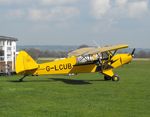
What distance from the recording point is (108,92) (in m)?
16.2

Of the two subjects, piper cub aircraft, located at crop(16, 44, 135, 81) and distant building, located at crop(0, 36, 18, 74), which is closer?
piper cub aircraft, located at crop(16, 44, 135, 81)

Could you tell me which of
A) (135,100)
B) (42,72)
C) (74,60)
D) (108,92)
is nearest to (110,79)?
(74,60)

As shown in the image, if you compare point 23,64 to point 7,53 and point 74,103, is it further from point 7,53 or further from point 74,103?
point 7,53

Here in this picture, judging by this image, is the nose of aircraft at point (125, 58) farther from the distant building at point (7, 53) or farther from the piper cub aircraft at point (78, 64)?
the distant building at point (7, 53)

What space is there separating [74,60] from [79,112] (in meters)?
11.4

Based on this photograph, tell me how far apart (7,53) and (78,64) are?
12.1 meters

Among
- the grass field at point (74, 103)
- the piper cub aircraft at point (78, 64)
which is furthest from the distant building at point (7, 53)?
the grass field at point (74, 103)

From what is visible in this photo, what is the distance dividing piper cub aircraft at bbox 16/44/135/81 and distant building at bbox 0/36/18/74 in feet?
30.8

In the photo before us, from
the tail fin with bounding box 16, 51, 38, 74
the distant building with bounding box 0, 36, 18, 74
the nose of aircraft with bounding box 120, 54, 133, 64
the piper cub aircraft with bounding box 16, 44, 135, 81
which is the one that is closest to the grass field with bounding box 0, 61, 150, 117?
the tail fin with bounding box 16, 51, 38, 74

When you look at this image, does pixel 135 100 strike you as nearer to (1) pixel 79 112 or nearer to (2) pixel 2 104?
(1) pixel 79 112

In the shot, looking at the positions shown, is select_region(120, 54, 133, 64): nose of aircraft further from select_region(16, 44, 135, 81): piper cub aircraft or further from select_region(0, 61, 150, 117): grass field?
select_region(0, 61, 150, 117): grass field

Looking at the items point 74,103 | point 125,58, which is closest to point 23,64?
point 125,58

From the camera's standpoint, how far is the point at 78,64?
22484 millimetres

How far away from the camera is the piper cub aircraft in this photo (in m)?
20.9
